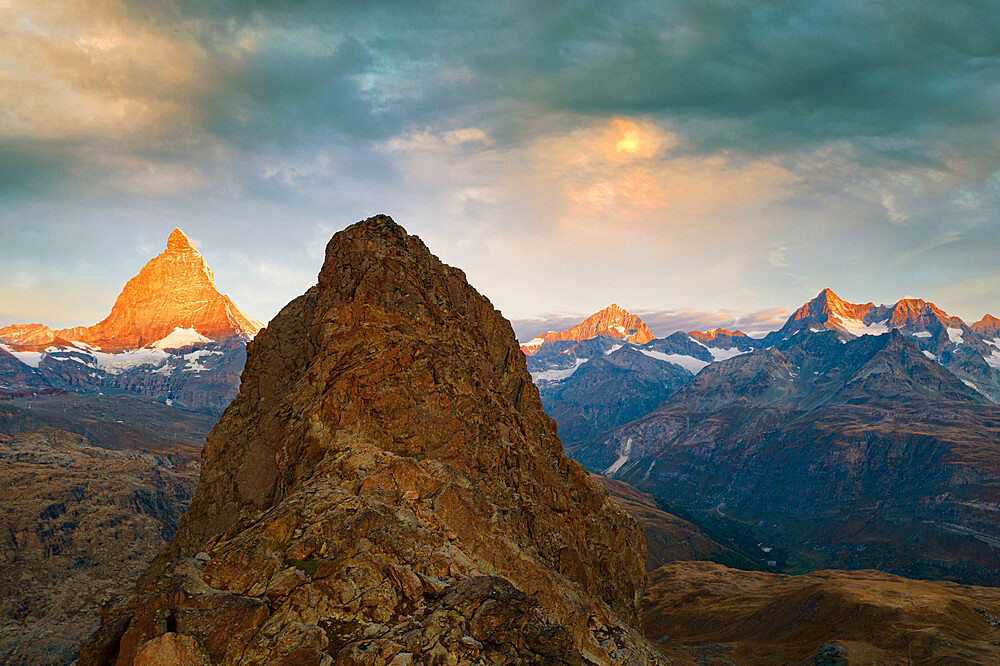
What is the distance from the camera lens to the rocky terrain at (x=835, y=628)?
74375 millimetres

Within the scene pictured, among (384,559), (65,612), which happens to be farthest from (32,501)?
(384,559)

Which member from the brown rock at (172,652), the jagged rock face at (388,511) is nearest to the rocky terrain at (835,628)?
the jagged rock face at (388,511)

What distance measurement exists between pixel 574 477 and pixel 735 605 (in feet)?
322

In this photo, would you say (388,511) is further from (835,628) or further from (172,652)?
(835,628)

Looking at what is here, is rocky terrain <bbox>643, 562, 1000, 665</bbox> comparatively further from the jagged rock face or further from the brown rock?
the brown rock

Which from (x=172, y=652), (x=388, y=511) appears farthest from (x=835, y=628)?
(x=172, y=652)

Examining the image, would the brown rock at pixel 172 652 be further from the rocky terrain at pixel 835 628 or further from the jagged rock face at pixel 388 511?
the rocky terrain at pixel 835 628

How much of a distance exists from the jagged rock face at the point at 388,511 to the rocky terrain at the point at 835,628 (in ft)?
128

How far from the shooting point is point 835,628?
9125cm

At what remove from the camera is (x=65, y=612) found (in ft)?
445

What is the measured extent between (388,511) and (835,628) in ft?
325

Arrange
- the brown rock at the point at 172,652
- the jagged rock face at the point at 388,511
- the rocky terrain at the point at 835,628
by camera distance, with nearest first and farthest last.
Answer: the brown rock at the point at 172,652 < the jagged rock face at the point at 388,511 < the rocky terrain at the point at 835,628

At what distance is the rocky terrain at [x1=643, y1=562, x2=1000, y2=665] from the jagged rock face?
38958mm

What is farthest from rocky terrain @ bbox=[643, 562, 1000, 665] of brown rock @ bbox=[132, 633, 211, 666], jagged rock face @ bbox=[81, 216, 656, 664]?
brown rock @ bbox=[132, 633, 211, 666]
